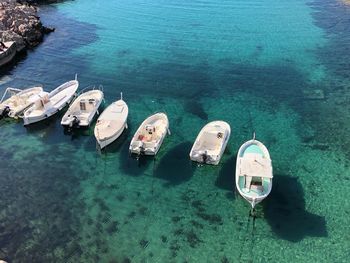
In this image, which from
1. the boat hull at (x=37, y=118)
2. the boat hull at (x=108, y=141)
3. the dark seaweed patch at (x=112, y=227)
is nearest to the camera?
the dark seaweed patch at (x=112, y=227)

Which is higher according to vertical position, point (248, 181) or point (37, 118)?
point (248, 181)

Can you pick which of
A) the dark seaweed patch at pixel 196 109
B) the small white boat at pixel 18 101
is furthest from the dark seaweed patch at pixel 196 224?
the small white boat at pixel 18 101

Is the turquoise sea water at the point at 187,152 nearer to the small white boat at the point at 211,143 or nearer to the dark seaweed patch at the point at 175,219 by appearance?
the dark seaweed patch at the point at 175,219

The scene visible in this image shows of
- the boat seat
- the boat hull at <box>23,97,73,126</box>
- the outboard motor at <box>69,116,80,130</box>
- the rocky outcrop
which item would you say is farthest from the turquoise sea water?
the rocky outcrop

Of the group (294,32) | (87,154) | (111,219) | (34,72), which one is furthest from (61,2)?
(111,219)

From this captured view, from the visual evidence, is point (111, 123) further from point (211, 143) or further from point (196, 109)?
point (211, 143)

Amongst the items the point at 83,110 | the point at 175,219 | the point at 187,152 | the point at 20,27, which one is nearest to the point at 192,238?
the point at 175,219

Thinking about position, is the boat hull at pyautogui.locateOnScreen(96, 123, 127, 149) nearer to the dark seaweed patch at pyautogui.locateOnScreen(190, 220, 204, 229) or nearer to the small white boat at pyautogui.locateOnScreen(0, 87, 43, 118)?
the small white boat at pyautogui.locateOnScreen(0, 87, 43, 118)
